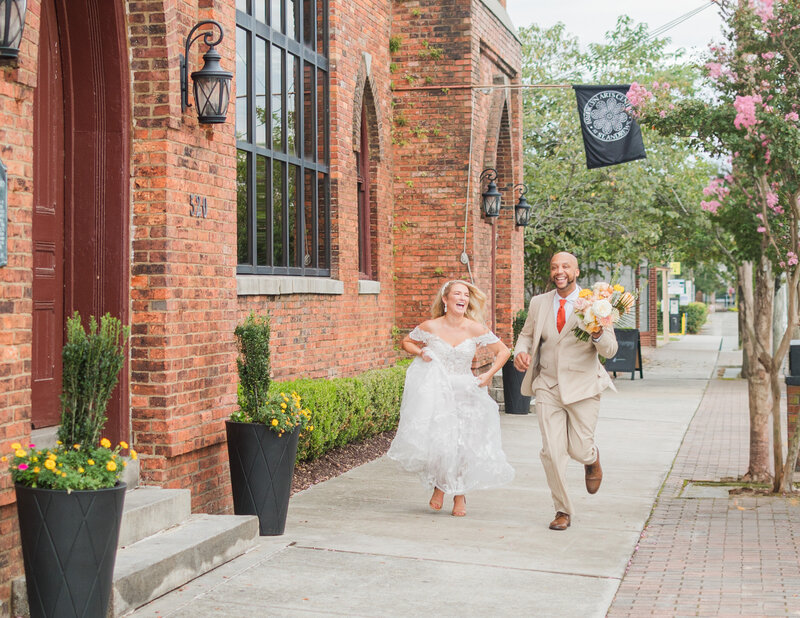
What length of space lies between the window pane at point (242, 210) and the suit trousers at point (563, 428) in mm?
3351

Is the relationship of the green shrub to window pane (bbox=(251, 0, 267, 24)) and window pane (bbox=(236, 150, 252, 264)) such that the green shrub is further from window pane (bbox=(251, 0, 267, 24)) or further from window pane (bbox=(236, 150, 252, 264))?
window pane (bbox=(236, 150, 252, 264))

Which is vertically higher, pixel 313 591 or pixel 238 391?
pixel 238 391

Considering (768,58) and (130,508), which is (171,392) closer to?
(130,508)

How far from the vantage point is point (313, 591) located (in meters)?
5.88

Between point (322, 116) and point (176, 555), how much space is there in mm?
6825

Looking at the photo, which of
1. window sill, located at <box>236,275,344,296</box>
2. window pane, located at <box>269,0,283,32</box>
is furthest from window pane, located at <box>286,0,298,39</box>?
window sill, located at <box>236,275,344,296</box>

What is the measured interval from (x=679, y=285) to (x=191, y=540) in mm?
44275

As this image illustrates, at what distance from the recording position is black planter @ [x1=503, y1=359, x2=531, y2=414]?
15.6 m

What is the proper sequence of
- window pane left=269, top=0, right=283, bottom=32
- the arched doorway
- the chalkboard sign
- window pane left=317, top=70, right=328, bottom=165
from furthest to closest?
the chalkboard sign → window pane left=317, top=70, right=328, bottom=165 → window pane left=269, top=0, right=283, bottom=32 → the arched doorway

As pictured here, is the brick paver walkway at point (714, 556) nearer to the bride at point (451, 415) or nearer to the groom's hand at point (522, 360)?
the bride at point (451, 415)

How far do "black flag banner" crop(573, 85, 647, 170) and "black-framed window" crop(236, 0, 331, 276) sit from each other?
188 inches

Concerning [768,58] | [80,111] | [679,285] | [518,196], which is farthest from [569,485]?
[679,285]

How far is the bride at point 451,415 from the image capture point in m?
7.96

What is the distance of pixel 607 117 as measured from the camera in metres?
15.0
